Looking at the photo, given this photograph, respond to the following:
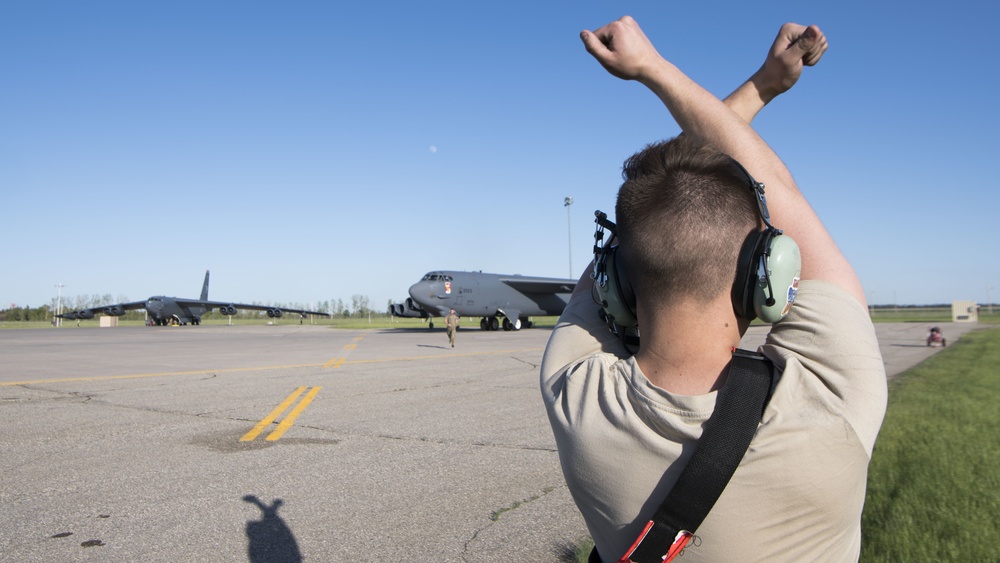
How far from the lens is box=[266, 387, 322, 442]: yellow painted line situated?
6988mm

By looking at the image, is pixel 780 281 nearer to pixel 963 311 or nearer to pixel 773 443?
pixel 773 443

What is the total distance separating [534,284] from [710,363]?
38047 mm

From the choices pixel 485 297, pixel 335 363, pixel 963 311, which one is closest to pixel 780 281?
pixel 335 363

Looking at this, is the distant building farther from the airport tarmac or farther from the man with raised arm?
the man with raised arm

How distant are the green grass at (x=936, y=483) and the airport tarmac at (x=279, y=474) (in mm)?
1787

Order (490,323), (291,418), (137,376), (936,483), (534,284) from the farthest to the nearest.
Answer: (490,323)
(534,284)
(137,376)
(291,418)
(936,483)

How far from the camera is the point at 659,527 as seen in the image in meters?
1.29

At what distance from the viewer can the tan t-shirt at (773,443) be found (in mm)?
1272

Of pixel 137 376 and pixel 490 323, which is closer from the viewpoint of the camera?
pixel 137 376

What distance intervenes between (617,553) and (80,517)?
419cm

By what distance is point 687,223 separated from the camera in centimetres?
139

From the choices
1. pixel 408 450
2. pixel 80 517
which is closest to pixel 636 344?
pixel 80 517

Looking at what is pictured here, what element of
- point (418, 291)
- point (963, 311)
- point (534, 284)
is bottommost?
point (963, 311)

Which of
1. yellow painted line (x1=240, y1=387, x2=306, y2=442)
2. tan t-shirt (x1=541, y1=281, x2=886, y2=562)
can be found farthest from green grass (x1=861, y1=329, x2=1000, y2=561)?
yellow painted line (x1=240, y1=387, x2=306, y2=442)
